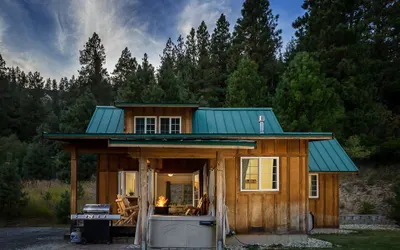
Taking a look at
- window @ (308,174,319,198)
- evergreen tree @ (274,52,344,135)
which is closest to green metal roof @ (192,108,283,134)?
window @ (308,174,319,198)

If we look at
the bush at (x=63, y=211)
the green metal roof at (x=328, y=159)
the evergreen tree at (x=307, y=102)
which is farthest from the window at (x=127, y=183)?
the evergreen tree at (x=307, y=102)

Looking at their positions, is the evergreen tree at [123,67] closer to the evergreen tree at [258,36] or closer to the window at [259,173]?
the evergreen tree at [258,36]

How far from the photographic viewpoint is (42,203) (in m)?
18.4

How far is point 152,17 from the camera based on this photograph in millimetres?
26109

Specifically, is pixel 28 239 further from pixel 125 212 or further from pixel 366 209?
pixel 366 209

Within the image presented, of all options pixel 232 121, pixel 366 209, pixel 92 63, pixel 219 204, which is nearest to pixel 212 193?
pixel 219 204

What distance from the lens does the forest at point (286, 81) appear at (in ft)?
68.6

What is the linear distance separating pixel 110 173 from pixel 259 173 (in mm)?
5920

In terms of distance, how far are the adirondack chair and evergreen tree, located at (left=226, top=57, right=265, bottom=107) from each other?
13.6 meters

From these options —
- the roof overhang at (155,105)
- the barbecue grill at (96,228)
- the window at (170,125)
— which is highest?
the roof overhang at (155,105)

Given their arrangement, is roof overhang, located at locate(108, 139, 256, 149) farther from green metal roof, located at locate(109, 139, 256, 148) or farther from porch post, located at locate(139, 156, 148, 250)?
porch post, located at locate(139, 156, 148, 250)

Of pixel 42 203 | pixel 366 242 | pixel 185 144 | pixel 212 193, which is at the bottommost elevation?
pixel 366 242

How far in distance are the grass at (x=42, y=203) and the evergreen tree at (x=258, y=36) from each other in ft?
62.7

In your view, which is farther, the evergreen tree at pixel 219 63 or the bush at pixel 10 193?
the evergreen tree at pixel 219 63
